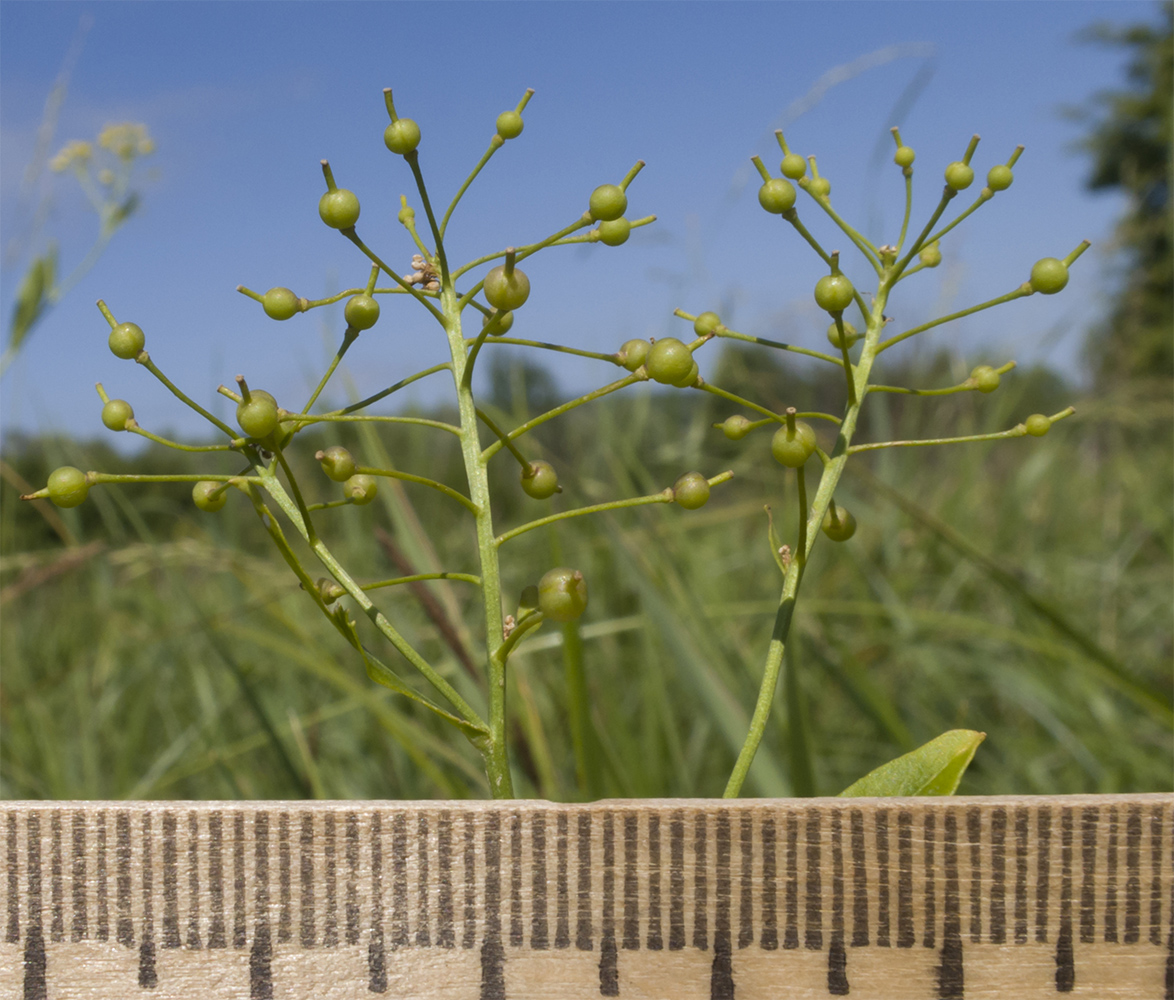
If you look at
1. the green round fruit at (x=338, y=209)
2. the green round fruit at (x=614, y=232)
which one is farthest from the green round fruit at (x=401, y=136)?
the green round fruit at (x=614, y=232)

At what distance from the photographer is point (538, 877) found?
86cm

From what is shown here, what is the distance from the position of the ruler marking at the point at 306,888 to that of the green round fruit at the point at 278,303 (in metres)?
0.44

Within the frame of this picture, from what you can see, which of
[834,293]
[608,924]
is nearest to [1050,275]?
[834,293]

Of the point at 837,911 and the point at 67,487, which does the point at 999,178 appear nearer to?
the point at 837,911

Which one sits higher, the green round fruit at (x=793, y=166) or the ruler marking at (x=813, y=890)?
the green round fruit at (x=793, y=166)

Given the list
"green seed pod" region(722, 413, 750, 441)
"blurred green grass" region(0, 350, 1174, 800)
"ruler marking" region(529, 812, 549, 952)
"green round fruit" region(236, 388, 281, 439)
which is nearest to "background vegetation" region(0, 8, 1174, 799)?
"blurred green grass" region(0, 350, 1174, 800)

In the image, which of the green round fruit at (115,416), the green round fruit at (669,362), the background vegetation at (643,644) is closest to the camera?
the green round fruit at (669,362)

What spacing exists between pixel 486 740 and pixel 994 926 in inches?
18.6

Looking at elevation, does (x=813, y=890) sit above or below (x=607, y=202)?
below

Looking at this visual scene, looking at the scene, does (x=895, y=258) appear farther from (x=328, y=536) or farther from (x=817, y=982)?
(x=328, y=536)

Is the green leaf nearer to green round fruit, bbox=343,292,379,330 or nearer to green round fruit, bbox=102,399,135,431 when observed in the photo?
green round fruit, bbox=343,292,379,330

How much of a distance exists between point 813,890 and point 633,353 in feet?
1.62

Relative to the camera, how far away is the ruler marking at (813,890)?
0.85m

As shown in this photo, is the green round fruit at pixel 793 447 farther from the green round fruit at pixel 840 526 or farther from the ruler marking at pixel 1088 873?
the ruler marking at pixel 1088 873
